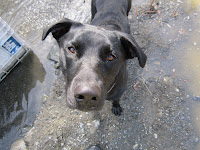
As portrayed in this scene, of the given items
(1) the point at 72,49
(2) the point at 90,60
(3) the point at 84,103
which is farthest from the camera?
(1) the point at 72,49

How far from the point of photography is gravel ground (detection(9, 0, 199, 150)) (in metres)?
2.56

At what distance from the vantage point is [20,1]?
410 centimetres

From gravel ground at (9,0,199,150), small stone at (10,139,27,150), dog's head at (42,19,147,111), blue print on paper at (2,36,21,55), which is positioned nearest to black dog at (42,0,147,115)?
dog's head at (42,19,147,111)

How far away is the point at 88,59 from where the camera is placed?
67.1 inches

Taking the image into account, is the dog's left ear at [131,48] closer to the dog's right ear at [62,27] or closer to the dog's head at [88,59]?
the dog's head at [88,59]

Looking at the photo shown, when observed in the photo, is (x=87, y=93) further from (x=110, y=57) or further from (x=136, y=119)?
(x=136, y=119)

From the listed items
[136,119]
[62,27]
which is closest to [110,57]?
[62,27]

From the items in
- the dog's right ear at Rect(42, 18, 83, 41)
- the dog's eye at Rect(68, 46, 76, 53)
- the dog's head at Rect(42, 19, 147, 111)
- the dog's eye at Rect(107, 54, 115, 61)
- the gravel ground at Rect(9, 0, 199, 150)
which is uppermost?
the dog's right ear at Rect(42, 18, 83, 41)

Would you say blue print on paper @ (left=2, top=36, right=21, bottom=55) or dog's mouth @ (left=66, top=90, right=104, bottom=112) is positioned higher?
blue print on paper @ (left=2, top=36, right=21, bottom=55)

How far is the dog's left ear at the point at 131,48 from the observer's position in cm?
189

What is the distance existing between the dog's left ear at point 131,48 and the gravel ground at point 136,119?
113cm

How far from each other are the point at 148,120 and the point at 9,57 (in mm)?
2971

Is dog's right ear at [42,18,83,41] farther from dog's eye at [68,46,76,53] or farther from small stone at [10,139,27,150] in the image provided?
small stone at [10,139,27,150]

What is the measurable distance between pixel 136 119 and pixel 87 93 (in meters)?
1.75
